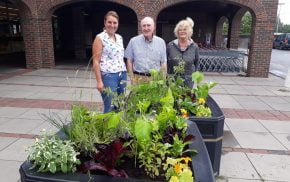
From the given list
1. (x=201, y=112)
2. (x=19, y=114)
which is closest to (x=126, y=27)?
(x=19, y=114)

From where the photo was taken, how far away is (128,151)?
195cm

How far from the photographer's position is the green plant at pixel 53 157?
1681 millimetres

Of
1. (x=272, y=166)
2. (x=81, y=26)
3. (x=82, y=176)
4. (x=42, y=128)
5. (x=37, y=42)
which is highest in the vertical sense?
(x=81, y=26)

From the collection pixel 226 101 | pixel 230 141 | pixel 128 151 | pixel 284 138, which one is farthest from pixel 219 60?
pixel 128 151

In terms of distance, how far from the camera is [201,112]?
2.94 metres

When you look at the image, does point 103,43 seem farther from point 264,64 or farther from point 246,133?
point 264,64

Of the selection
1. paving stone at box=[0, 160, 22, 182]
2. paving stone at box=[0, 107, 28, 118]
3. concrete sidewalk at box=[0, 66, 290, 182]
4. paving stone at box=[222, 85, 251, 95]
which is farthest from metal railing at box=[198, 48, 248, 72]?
paving stone at box=[0, 160, 22, 182]

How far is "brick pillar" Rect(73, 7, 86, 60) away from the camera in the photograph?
15.0 m

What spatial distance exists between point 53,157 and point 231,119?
420cm

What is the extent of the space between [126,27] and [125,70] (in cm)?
1359

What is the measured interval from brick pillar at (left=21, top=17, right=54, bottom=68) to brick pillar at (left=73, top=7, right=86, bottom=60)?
430 centimetres

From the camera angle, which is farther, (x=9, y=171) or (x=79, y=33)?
(x=79, y=33)

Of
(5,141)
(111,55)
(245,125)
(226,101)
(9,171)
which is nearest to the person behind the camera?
(9,171)

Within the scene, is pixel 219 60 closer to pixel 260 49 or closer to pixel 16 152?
pixel 260 49
